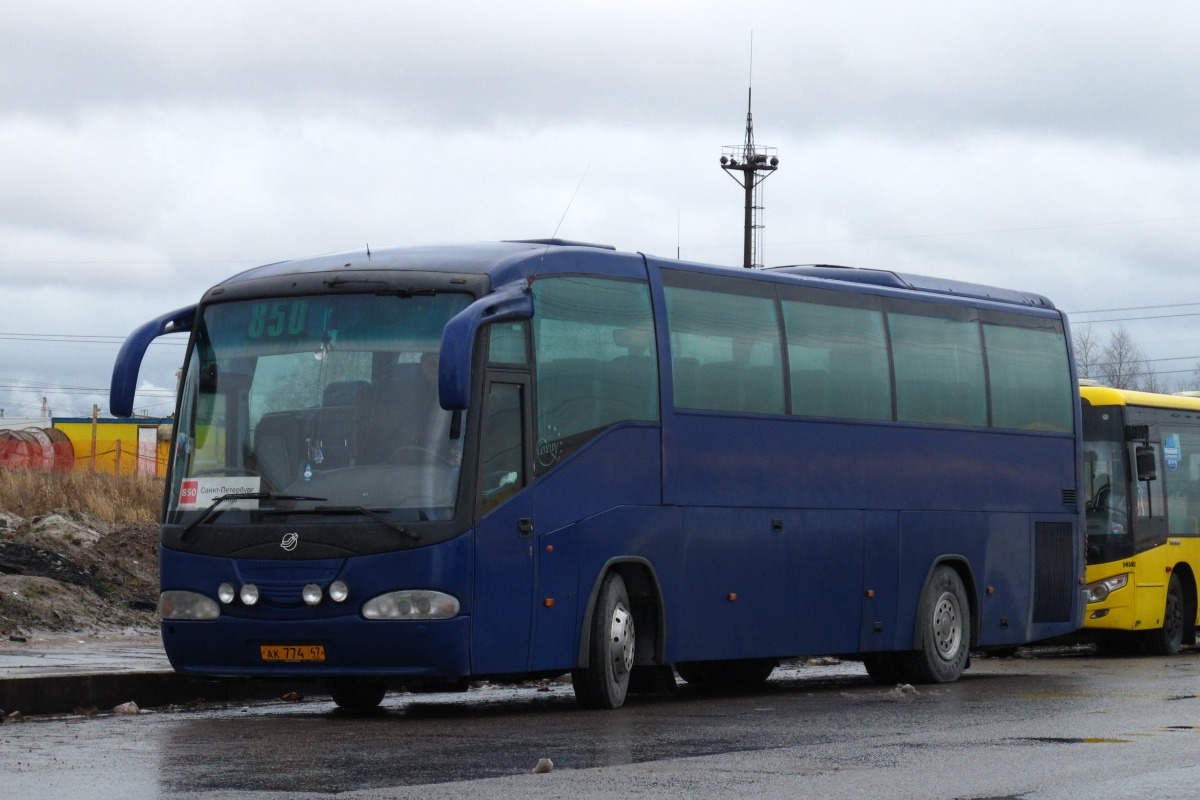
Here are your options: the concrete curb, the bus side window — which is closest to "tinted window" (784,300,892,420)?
the bus side window

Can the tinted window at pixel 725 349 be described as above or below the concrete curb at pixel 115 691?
above

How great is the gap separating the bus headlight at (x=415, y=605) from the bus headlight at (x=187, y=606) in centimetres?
126

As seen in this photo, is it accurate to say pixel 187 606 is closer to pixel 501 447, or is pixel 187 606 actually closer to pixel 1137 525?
pixel 501 447

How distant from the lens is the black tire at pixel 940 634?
1934cm

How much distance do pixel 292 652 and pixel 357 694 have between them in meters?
1.87

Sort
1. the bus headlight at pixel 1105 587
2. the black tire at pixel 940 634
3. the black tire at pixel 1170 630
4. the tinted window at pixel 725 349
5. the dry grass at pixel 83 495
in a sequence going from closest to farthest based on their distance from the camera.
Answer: the tinted window at pixel 725 349 < the black tire at pixel 940 634 < the bus headlight at pixel 1105 587 < the black tire at pixel 1170 630 < the dry grass at pixel 83 495

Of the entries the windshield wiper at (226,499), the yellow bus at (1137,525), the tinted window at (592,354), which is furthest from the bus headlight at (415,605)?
the yellow bus at (1137,525)

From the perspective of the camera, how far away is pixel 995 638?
2048 cm

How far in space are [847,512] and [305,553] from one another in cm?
584

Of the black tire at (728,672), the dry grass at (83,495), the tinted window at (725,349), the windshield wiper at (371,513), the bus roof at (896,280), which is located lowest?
the black tire at (728,672)

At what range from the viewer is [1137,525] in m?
25.1

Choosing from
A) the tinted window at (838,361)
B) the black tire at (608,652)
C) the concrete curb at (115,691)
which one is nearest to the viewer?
the concrete curb at (115,691)

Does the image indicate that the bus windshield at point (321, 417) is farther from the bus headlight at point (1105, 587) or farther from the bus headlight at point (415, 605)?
the bus headlight at point (1105, 587)

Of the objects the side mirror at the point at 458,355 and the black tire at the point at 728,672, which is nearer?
the side mirror at the point at 458,355
